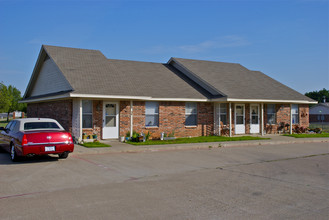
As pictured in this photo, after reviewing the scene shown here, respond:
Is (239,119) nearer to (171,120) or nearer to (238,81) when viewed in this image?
(238,81)

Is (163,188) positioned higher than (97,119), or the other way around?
(97,119)

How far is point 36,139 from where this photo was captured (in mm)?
10578

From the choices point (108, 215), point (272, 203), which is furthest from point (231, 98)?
point (108, 215)

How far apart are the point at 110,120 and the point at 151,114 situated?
2.68m

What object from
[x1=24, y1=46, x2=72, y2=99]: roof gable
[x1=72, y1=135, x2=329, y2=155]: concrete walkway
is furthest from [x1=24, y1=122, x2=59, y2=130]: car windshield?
[x1=24, y1=46, x2=72, y2=99]: roof gable

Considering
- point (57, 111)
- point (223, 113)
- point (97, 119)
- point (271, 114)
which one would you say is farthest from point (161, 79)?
point (271, 114)

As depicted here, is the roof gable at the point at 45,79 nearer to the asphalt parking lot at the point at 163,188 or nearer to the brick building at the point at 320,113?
the asphalt parking lot at the point at 163,188

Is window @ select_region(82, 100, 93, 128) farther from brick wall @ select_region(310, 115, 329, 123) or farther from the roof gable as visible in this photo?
brick wall @ select_region(310, 115, 329, 123)

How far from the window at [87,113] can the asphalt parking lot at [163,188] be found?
494 cm

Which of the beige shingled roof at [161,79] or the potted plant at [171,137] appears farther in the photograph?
the potted plant at [171,137]

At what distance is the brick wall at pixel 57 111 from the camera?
57.1 feet

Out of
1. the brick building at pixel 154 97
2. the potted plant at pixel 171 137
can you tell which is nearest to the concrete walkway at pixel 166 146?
the brick building at pixel 154 97

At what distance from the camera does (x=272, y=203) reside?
6.34 meters

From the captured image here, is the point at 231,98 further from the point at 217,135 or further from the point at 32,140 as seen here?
the point at 32,140
